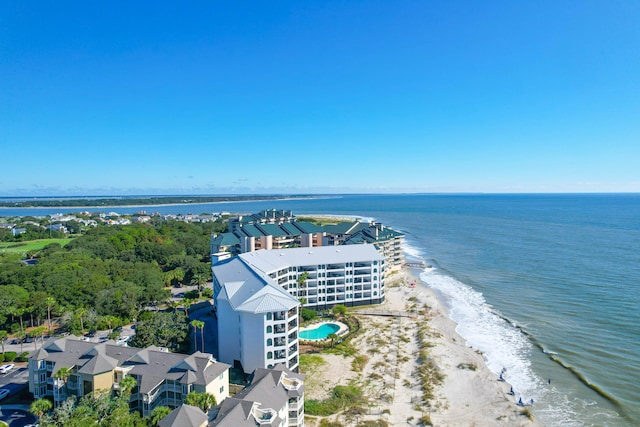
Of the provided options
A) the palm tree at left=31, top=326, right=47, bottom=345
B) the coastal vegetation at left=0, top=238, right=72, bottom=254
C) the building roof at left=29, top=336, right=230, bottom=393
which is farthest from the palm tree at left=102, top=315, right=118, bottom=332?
the coastal vegetation at left=0, top=238, right=72, bottom=254

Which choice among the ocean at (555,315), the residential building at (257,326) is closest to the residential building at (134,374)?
the residential building at (257,326)

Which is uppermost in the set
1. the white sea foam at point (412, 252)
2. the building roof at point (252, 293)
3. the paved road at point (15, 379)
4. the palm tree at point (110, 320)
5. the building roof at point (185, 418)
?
the building roof at point (252, 293)

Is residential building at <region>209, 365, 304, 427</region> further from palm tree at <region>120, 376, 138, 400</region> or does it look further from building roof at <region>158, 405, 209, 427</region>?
palm tree at <region>120, 376, 138, 400</region>

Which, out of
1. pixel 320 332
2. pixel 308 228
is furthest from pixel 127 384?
pixel 308 228

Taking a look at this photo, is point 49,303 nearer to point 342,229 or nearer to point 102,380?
point 102,380

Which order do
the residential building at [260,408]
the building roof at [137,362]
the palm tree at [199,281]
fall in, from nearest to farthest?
the residential building at [260,408], the building roof at [137,362], the palm tree at [199,281]

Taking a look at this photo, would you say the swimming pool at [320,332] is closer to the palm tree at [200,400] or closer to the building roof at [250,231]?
the palm tree at [200,400]

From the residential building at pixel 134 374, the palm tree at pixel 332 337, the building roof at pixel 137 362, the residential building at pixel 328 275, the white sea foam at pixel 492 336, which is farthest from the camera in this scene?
the residential building at pixel 328 275
